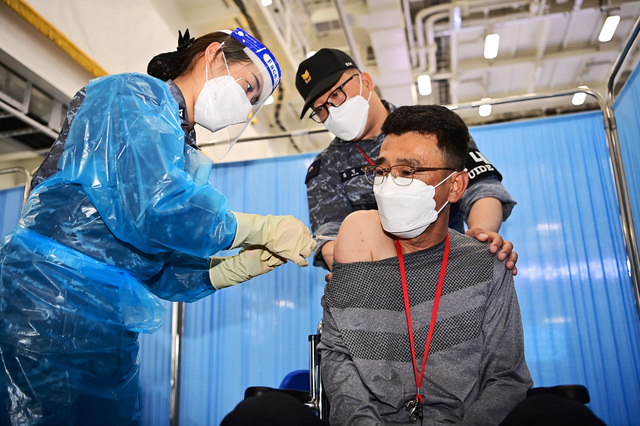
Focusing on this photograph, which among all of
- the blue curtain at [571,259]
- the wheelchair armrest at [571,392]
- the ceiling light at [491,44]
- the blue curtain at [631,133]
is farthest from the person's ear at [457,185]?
the ceiling light at [491,44]

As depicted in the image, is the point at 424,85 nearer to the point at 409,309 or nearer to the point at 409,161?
the point at 409,161

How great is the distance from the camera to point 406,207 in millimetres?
1527

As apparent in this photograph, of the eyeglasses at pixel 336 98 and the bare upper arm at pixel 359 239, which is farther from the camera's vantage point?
the eyeglasses at pixel 336 98

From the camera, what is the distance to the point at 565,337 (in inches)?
116

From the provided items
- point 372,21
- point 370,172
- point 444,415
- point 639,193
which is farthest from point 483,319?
point 372,21

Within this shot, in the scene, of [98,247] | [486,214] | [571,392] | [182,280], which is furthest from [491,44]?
[98,247]

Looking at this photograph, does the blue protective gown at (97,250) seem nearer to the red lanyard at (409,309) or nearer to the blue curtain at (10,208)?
the red lanyard at (409,309)

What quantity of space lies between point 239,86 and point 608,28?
5339mm

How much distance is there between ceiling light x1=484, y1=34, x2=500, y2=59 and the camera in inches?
210

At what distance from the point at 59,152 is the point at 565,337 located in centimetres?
278

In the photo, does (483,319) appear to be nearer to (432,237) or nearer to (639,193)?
(432,237)

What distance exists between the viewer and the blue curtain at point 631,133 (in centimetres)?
260

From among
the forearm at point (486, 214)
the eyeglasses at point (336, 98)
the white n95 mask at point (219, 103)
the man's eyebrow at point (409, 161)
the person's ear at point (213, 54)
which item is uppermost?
the eyeglasses at point (336, 98)

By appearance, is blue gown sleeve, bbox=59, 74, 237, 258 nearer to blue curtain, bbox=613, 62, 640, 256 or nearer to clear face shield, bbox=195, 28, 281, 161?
clear face shield, bbox=195, 28, 281, 161
